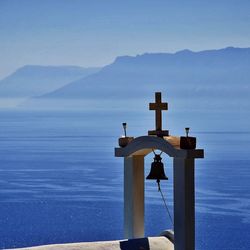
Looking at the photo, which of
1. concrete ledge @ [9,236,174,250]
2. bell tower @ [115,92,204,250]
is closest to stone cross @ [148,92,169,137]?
bell tower @ [115,92,204,250]

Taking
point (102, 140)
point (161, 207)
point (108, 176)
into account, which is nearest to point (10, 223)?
point (161, 207)

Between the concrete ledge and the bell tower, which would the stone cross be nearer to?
the bell tower

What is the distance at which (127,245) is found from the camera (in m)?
9.81

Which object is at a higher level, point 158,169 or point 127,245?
point 158,169

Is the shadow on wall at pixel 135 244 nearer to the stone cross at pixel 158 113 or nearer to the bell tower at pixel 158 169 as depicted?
the bell tower at pixel 158 169

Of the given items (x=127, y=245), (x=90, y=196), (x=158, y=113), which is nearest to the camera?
(x=127, y=245)

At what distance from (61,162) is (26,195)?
11992 mm

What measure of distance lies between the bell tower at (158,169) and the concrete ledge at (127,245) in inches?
13.6

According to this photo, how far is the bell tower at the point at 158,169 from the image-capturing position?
935 centimetres

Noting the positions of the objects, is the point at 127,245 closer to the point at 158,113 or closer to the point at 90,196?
the point at 158,113

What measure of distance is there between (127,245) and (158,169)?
2.66 feet

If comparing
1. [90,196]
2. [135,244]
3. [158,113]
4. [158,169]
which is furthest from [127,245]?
[90,196]

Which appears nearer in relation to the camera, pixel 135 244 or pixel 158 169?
pixel 135 244

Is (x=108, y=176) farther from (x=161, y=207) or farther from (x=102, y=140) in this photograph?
(x=102, y=140)
